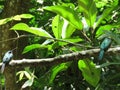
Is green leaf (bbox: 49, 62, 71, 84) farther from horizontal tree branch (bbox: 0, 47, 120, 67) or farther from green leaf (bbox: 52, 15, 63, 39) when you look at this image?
horizontal tree branch (bbox: 0, 47, 120, 67)

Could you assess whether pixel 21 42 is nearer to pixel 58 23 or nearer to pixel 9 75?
pixel 9 75

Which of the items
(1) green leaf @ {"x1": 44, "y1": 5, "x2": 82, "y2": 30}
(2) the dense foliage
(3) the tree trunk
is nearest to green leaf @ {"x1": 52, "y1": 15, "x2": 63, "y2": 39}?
(2) the dense foliage

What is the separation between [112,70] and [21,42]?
2.32 ft

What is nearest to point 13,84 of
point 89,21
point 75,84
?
point 75,84

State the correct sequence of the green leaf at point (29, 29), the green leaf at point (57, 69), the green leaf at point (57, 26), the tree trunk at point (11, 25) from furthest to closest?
1. the tree trunk at point (11, 25)
2. the green leaf at point (57, 69)
3. the green leaf at point (57, 26)
4. the green leaf at point (29, 29)

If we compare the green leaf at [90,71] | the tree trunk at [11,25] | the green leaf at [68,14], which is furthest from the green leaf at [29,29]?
the tree trunk at [11,25]

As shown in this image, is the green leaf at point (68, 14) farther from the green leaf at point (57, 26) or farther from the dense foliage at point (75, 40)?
the green leaf at point (57, 26)

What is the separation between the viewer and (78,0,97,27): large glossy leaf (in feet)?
4.14

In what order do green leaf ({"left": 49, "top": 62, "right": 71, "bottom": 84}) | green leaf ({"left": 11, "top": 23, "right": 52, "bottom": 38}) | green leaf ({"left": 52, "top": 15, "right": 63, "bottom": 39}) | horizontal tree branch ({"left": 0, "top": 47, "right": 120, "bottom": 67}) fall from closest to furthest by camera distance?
horizontal tree branch ({"left": 0, "top": 47, "right": 120, "bottom": 67}) < green leaf ({"left": 11, "top": 23, "right": 52, "bottom": 38}) < green leaf ({"left": 52, "top": 15, "right": 63, "bottom": 39}) < green leaf ({"left": 49, "top": 62, "right": 71, "bottom": 84})

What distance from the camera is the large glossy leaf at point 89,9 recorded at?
1.26 meters

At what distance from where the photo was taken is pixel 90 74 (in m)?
1.40

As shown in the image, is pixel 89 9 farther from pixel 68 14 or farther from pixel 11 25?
pixel 11 25

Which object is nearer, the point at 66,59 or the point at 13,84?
the point at 66,59

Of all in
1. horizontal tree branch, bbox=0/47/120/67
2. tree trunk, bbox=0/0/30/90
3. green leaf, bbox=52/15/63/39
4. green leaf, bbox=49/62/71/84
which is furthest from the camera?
tree trunk, bbox=0/0/30/90
